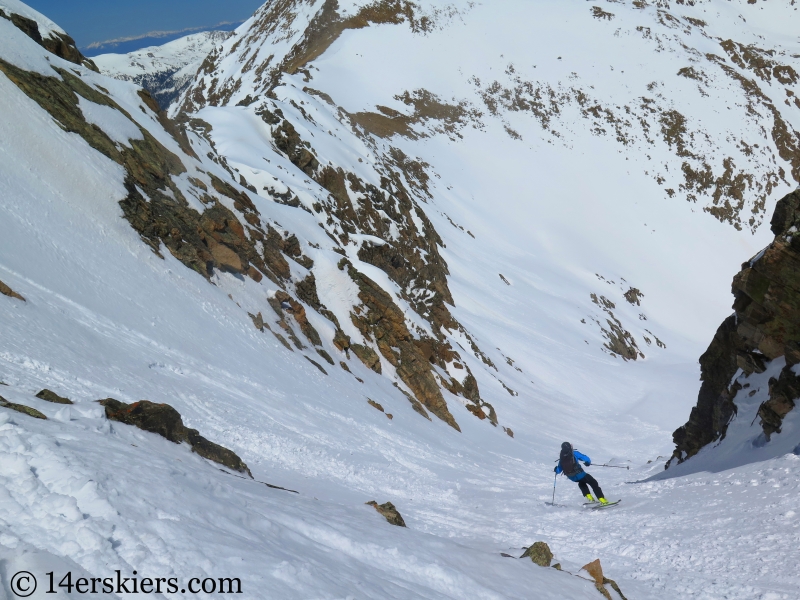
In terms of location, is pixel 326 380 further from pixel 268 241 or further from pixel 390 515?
pixel 390 515

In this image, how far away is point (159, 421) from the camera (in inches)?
273

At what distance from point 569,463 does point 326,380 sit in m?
7.97

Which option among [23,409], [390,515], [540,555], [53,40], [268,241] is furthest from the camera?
[268,241]

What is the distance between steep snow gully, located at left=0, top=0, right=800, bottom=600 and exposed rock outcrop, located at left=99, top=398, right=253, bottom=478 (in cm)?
4

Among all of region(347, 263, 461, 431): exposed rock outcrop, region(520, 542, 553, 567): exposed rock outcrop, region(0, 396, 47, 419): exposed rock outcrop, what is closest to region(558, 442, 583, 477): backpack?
region(520, 542, 553, 567): exposed rock outcrop

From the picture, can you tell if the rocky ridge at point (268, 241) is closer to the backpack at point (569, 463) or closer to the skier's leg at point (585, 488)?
the backpack at point (569, 463)

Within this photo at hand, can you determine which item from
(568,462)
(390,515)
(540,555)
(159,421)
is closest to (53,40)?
(159,421)

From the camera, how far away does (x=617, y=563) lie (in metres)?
7.95

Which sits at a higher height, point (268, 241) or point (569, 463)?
point (268, 241)

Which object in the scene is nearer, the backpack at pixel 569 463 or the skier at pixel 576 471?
the skier at pixel 576 471

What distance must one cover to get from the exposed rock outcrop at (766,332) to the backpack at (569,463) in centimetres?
339

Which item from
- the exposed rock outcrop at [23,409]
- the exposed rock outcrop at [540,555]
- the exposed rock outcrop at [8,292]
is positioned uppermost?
the exposed rock outcrop at [540,555]

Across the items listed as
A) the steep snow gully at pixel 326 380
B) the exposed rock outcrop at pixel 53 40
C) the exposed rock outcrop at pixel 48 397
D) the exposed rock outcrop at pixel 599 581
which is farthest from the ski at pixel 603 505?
the exposed rock outcrop at pixel 53 40

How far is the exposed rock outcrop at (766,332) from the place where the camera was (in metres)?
11.2
